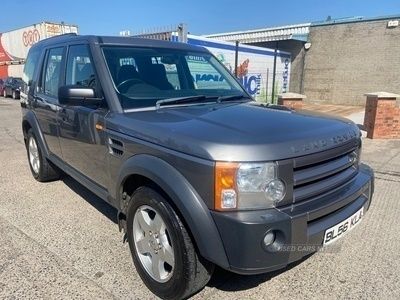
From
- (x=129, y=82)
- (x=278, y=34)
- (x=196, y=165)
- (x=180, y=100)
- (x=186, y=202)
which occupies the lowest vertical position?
(x=186, y=202)

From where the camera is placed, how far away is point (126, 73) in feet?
10.7

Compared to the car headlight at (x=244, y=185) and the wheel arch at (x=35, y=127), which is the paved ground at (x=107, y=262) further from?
the car headlight at (x=244, y=185)

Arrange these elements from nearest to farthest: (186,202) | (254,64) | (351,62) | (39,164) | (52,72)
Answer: (186,202) → (52,72) → (39,164) → (254,64) → (351,62)

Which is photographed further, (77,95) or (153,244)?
(77,95)

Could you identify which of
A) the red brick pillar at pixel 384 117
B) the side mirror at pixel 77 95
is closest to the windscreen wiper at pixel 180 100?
the side mirror at pixel 77 95

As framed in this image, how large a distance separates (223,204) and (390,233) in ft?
8.20

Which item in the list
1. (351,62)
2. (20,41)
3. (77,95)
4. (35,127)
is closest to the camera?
(77,95)

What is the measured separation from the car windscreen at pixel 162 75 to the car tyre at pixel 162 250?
2.86 feet

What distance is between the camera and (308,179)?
7.71ft

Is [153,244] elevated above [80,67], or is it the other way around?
[80,67]

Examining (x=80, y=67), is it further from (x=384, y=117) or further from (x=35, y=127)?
(x=384, y=117)

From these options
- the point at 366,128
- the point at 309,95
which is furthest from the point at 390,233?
the point at 309,95

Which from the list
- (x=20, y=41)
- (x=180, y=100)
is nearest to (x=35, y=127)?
(x=180, y=100)

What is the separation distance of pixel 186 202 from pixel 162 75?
1.67 meters
